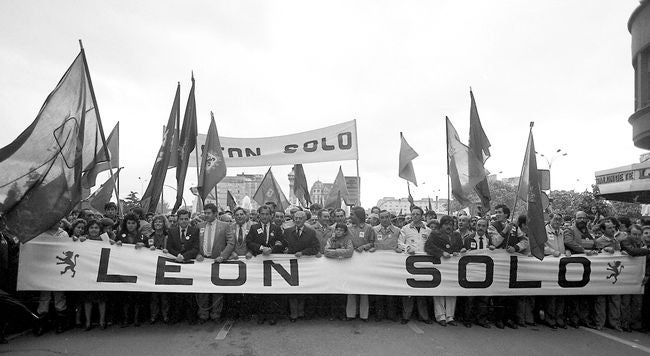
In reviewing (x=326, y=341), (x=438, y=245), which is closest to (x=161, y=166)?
(x=326, y=341)

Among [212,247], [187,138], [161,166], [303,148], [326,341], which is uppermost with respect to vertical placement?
[187,138]

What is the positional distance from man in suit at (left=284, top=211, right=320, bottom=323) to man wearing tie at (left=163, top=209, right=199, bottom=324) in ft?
4.75

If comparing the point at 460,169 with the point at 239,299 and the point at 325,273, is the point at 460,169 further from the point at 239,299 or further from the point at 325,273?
the point at 239,299

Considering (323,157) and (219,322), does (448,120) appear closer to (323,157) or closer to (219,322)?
(323,157)

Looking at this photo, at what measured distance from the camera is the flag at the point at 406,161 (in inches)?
424

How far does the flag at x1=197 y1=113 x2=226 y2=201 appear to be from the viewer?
7.48m

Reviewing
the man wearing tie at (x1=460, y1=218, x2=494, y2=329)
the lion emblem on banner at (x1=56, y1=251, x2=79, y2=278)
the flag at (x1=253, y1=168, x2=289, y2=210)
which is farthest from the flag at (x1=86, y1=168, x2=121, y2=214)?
the man wearing tie at (x1=460, y1=218, x2=494, y2=329)

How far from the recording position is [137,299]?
5684mm

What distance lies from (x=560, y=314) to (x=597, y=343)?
2.85ft

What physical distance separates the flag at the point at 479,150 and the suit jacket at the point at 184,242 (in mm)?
5415

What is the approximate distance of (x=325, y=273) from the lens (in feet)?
19.2

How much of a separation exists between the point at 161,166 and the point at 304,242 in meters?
3.41

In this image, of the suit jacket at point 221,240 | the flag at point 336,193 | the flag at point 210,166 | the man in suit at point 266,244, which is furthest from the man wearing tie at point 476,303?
the flag at point 336,193

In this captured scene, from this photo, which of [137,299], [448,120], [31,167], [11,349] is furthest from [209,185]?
[448,120]
